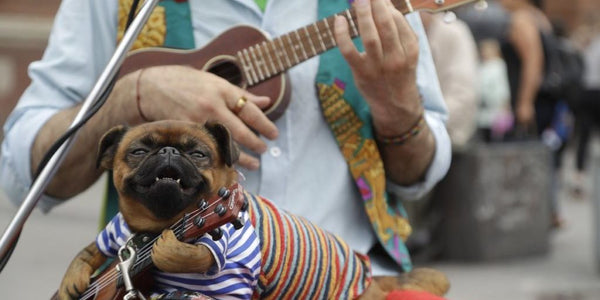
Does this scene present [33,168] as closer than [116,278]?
No

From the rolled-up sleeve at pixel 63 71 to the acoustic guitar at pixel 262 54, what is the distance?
107 millimetres

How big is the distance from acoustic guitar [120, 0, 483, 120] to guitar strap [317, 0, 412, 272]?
87 mm

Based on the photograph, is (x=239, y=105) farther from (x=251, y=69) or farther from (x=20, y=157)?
(x=20, y=157)

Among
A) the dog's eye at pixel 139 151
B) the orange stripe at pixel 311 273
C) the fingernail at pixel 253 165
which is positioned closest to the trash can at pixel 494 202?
the fingernail at pixel 253 165

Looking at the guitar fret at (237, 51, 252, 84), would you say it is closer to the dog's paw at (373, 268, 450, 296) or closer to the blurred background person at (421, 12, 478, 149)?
the dog's paw at (373, 268, 450, 296)

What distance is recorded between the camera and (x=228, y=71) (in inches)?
91.4

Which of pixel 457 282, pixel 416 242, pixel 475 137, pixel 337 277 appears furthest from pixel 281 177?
pixel 475 137

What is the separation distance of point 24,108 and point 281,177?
0.60 m

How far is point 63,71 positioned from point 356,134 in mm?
683

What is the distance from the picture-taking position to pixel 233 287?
1.74 metres

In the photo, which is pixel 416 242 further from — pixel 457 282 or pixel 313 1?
pixel 313 1

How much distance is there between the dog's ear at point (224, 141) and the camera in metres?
1.81

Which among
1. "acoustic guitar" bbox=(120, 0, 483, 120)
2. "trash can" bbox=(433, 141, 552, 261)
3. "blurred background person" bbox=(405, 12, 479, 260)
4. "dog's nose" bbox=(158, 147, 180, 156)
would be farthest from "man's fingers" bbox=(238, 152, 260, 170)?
"trash can" bbox=(433, 141, 552, 261)

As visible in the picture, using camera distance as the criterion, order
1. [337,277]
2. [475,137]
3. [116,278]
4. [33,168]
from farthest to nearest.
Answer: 1. [475,137]
2. [33,168]
3. [337,277]
4. [116,278]
